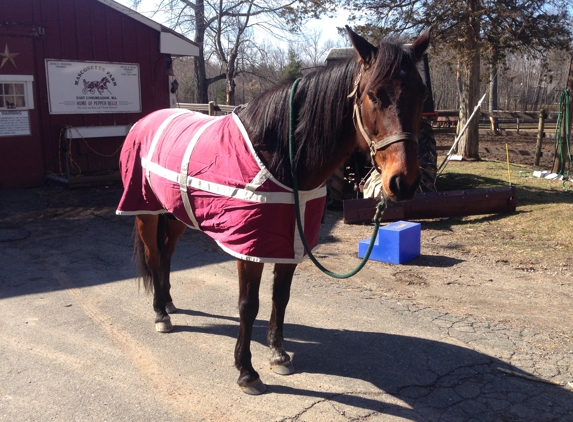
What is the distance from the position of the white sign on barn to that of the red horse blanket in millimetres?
7533

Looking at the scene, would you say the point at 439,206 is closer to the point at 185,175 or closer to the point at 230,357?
the point at 230,357

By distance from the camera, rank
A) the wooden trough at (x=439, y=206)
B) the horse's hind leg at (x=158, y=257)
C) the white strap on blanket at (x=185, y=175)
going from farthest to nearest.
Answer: the wooden trough at (x=439, y=206) → the horse's hind leg at (x=158, y=257) → the white strap on blanket at (x=185, y=175)

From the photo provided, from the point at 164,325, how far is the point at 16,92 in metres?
7.74

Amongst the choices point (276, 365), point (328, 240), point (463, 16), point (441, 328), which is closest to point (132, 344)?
point (276, 365)

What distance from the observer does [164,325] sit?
390 cm

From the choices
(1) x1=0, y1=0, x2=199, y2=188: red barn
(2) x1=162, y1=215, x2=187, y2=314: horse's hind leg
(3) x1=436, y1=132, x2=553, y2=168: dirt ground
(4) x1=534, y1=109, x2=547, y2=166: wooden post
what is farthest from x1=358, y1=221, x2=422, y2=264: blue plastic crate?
(3) x1=436, y1=132, x2=553, y2=168: dirt ground

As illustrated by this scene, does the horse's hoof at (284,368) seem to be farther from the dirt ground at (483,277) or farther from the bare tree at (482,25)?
the bare tree at (482,25)

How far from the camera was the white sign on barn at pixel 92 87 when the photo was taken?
1005 cm

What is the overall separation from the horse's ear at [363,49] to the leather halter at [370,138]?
0.18 feet

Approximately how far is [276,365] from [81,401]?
1213 mm

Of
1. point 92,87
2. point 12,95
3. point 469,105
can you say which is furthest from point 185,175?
point 469,105

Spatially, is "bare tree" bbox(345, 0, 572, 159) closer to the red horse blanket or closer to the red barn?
the red barn

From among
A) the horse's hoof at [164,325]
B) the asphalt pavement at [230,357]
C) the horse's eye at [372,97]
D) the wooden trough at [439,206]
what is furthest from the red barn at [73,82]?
the horse's eye at [372,97]

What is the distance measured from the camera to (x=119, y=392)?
303cm
